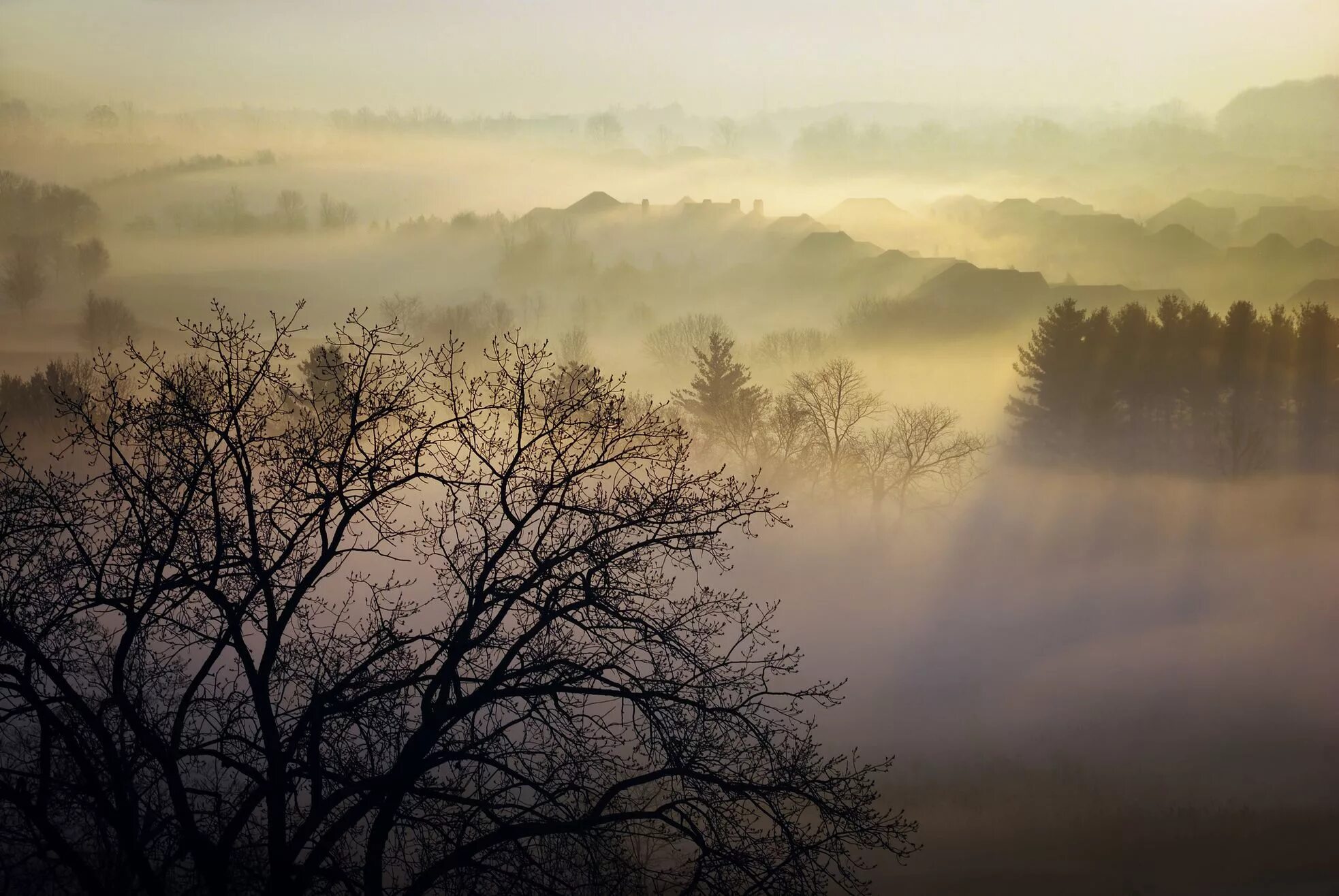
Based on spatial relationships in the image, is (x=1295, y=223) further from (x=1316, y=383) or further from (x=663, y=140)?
(x=663, y=140)

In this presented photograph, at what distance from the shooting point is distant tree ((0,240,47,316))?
71.9ft

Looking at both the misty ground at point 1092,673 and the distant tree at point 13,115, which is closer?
the misty ground at point 1092,673

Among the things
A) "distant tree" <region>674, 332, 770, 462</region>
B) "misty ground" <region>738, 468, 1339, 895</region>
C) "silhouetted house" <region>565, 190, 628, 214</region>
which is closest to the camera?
"misty ground" <region>738, 468, 1339, 895</region>

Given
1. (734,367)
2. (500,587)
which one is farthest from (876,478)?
(500,587)

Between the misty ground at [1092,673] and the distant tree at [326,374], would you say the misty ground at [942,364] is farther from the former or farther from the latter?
the distant tree at [326,374]

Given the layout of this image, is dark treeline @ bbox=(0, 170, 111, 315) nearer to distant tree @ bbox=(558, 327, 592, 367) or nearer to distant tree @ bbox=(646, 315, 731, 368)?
distant tree @ bbox=(558, 327, 592, 367)

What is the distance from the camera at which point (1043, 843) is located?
1773 centimetres

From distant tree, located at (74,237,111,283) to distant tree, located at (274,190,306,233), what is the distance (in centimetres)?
362

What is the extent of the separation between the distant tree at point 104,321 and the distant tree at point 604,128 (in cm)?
1092

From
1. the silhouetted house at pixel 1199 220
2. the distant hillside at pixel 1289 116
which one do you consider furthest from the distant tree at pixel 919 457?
the distant hillside at pixel 1289 116

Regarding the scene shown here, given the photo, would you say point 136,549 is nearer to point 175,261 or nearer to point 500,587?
point 500,587

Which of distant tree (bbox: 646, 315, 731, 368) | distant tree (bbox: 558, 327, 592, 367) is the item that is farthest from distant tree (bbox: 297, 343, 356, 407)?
distant tree (bbox: 646, 315, 731, 368)

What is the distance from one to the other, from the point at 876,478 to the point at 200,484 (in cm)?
1808

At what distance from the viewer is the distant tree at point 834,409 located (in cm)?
2444
